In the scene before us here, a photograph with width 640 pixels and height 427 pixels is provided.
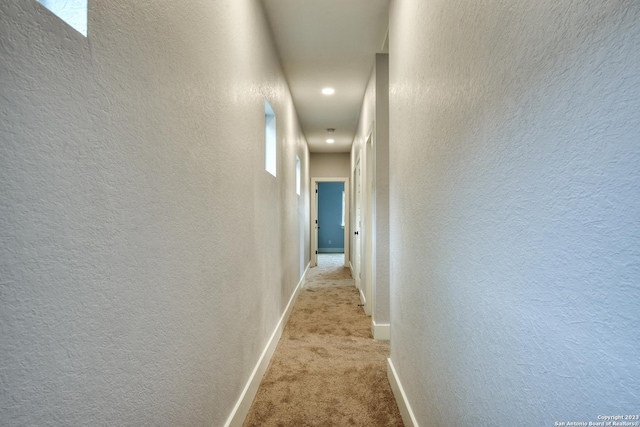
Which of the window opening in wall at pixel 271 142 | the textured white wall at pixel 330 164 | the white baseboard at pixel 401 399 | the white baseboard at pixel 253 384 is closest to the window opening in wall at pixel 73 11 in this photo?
the white baseboard at pixel 253 384

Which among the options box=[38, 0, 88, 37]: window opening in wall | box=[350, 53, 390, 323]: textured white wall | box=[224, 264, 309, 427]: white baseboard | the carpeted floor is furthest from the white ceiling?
the carpeted floor

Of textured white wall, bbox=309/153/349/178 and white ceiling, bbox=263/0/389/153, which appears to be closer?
white ceiling, bbox=263/0/389/153

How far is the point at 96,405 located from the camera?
721mm

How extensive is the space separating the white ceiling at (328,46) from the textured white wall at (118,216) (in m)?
1.07

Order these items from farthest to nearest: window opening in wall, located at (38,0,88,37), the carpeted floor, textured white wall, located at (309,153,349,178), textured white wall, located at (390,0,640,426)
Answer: textured white wall, located at (309,153,349,178) → the carpeted floor → window opening in wall, located at (38,0,88,37) → textured white wall, located at (390,0,640,426)

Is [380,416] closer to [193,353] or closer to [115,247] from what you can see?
[193,353]

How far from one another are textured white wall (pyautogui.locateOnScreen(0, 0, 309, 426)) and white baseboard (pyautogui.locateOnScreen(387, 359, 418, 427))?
893mm

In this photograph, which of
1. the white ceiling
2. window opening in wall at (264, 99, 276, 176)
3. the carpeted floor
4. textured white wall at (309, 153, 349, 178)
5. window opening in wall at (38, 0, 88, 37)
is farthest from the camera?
textured white wall at (309, 153, 349, 178)

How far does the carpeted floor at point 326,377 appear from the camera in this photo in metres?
1.93

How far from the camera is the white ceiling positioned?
2.49 meters

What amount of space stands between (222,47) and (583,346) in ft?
5.49

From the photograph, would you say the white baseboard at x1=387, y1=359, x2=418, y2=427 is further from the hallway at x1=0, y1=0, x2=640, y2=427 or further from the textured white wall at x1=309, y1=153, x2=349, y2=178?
the textured white wall at x1=309, y1=153, x2=349, y2=178

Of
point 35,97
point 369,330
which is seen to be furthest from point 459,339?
point 369,330

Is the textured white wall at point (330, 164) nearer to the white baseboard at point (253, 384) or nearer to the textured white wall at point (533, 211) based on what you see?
the white baseboard at point (253, 384)
